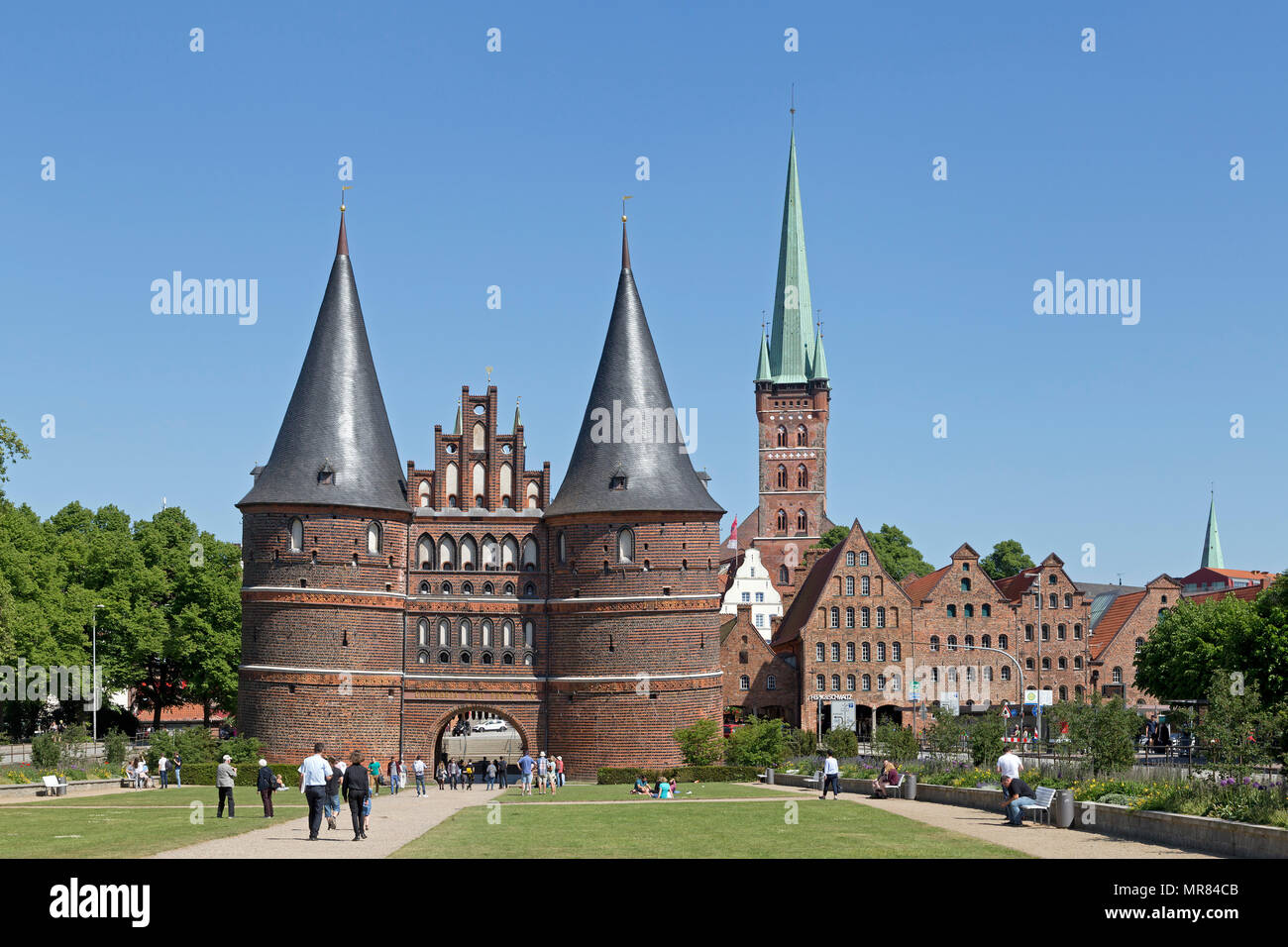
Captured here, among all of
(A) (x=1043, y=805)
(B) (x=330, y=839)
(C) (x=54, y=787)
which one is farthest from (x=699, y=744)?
(B) (x=330, y=839)

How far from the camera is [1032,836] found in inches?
983

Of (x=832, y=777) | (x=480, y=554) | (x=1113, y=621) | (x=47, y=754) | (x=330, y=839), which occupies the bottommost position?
(x=47, y=754)

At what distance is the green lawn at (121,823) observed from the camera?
23.6m

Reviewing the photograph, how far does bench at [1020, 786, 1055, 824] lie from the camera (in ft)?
89.5

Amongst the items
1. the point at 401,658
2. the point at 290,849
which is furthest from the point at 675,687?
the point at 290,849

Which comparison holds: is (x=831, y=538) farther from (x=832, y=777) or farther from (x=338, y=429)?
(x=832, y=777)

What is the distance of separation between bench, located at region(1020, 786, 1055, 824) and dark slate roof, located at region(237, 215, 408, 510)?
35.7m

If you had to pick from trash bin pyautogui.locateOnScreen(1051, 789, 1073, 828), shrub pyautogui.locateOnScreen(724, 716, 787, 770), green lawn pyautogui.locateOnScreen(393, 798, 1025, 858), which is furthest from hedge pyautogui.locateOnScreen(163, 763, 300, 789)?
trash bin pyautogui.locateOnScreen(1051, 789, 1073, 828)

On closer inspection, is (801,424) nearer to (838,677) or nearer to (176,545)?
(838,677)

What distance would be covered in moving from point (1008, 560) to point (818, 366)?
2497 centimetres

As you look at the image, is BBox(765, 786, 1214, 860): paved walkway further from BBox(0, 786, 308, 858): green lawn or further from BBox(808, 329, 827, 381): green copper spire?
BBox(808, 329, 827, 381): green copper spire

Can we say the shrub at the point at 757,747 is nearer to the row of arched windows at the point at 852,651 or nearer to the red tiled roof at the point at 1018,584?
the row of arched windows at the point at 852,651

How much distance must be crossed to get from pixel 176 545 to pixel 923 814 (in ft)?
182

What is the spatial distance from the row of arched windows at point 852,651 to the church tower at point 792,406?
147ft
